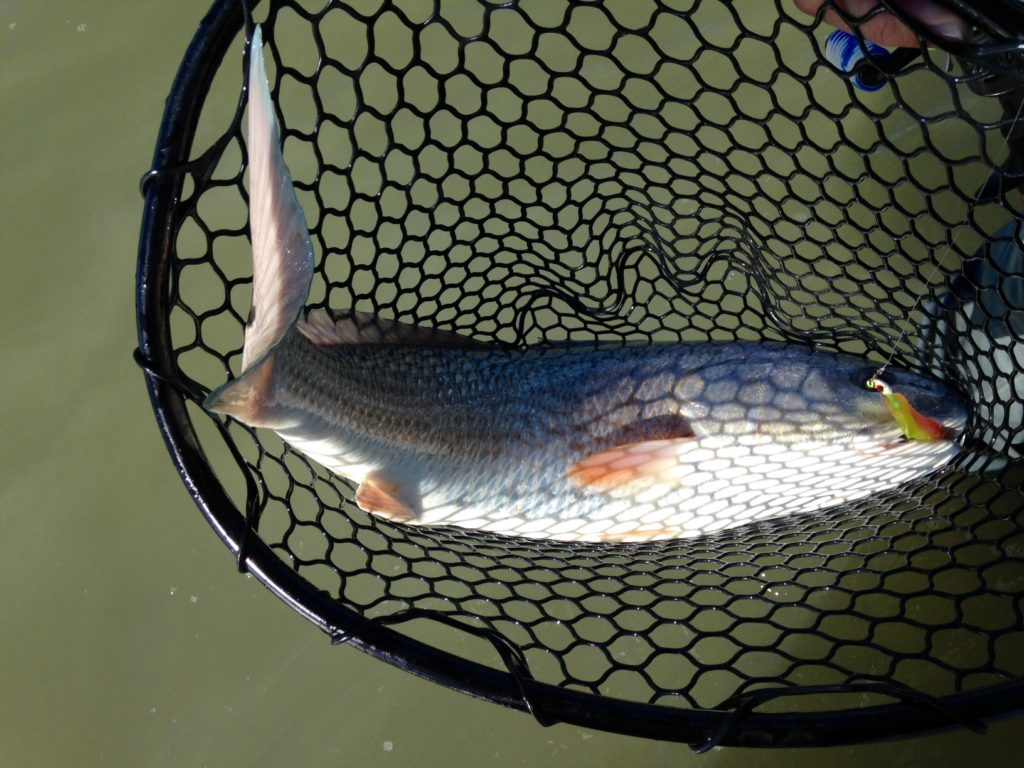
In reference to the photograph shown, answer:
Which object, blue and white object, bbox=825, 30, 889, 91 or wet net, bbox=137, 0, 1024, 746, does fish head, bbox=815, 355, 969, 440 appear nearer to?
wet net, bbox=137, 0, 1024, 746

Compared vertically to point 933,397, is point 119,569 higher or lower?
lower

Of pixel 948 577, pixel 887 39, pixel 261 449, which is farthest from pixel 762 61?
pixel 261 449

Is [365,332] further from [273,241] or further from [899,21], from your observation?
[899,21]

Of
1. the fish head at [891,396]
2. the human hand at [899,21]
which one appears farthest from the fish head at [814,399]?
the human hand at [899,21]

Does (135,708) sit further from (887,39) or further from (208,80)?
(887,39)

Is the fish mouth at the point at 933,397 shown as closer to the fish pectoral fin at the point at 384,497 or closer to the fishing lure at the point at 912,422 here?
the fishing lure at the point at 912,422

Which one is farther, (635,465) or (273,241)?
(635,465)

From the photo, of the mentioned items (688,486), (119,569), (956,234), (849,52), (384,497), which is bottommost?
(119,569)

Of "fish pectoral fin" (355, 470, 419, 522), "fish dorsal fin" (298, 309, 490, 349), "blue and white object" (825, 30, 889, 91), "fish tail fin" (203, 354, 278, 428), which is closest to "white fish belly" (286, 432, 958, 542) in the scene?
"fish pectoral fin" (355, 470, 419, 522)

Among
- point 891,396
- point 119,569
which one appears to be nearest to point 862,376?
point 891,396
